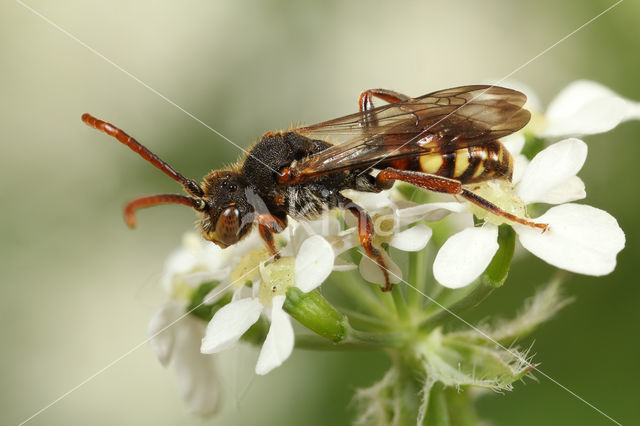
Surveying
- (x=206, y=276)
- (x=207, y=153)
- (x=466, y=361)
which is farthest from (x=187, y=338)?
(x=207, y=153)

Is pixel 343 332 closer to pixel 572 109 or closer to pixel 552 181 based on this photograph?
pixel 552 181

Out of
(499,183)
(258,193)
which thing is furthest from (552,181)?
(258,193)

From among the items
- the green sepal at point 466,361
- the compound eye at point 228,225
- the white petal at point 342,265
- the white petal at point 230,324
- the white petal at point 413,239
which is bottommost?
the green sepal at point 466,361

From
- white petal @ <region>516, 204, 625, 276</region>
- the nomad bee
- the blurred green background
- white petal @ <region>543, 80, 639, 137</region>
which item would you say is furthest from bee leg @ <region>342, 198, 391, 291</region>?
the blurred green background

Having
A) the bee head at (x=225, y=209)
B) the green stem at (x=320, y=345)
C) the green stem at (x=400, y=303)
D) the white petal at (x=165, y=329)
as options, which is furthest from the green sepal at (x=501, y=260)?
the white petal at (x=165, y=329)

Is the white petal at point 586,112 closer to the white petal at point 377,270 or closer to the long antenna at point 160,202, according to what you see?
the white petal at point 377,270

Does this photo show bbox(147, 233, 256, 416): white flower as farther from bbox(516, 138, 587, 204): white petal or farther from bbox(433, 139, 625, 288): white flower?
bbox(516, 138, 587, 204): white petal
